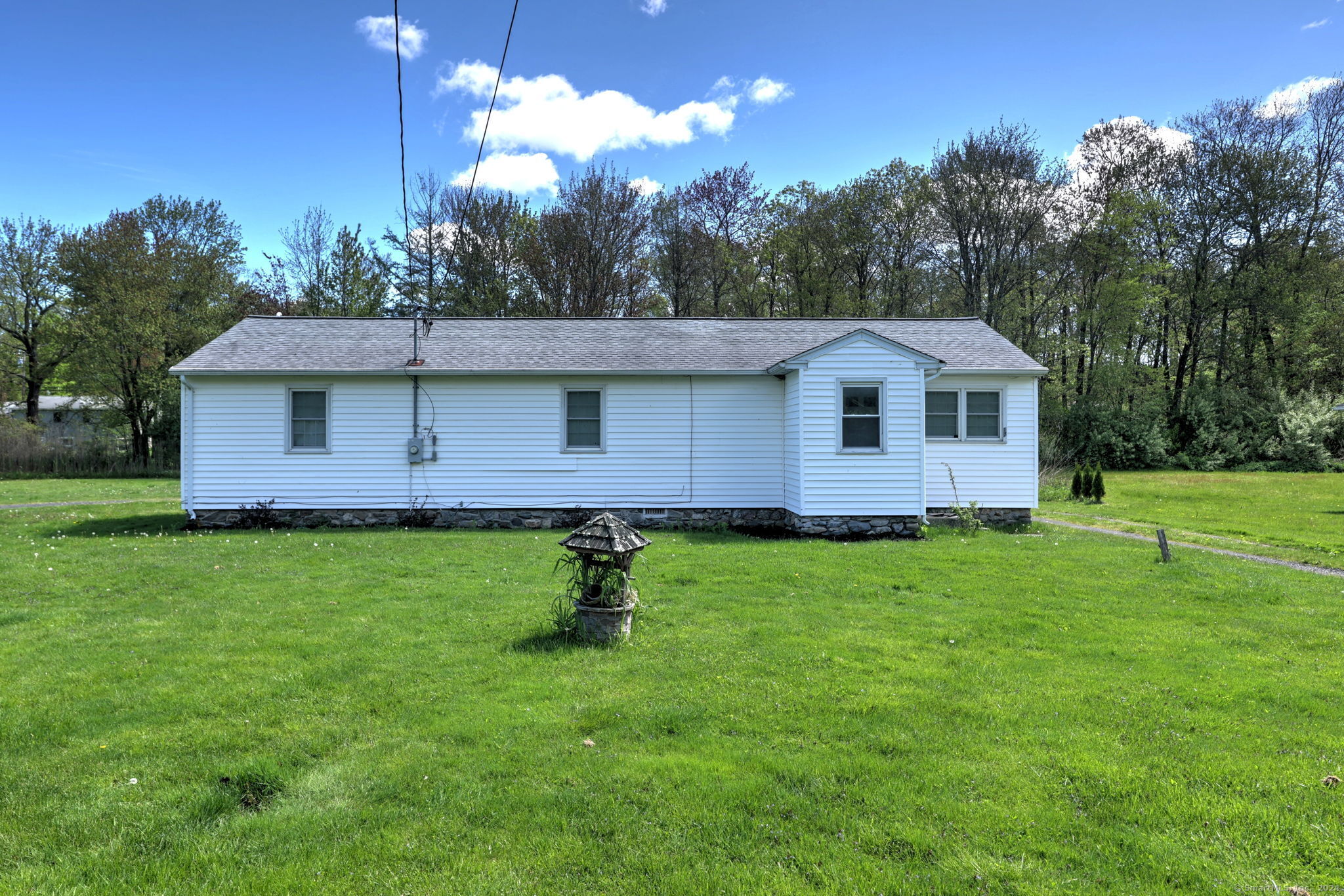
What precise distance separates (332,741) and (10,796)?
4.54 feet

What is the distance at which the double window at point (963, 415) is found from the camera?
1315 centimetres

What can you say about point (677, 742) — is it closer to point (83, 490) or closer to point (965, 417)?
point (965, 417)

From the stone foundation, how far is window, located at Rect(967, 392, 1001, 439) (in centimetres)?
154

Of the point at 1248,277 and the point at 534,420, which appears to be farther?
the point at 1248,277

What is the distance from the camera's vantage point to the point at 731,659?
530cm

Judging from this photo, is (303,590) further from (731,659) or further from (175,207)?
(175,207)

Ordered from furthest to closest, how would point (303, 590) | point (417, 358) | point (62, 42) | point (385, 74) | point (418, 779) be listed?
point (417, 358), point (62, 42), point (385, 74), point (303, 590), point (418, 779)

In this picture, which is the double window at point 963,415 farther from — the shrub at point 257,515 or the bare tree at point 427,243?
the bare tree at point 427,243

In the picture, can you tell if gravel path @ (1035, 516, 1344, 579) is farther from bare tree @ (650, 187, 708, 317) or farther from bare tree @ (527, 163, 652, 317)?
bare tree @ (527, 163, 652, 317)

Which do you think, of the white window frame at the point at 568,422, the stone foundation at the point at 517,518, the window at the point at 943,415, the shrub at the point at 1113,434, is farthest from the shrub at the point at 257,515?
the shrub at the point at 1113,434

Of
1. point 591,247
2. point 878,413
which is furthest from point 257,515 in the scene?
point 591,247

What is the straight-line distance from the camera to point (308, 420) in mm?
13086

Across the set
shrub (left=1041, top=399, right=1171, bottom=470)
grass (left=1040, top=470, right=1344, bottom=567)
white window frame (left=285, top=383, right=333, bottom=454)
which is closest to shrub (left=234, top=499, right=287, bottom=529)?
white window frame (left=285, top=383, right=333, bottom=454)

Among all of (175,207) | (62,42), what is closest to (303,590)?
(62,42)
